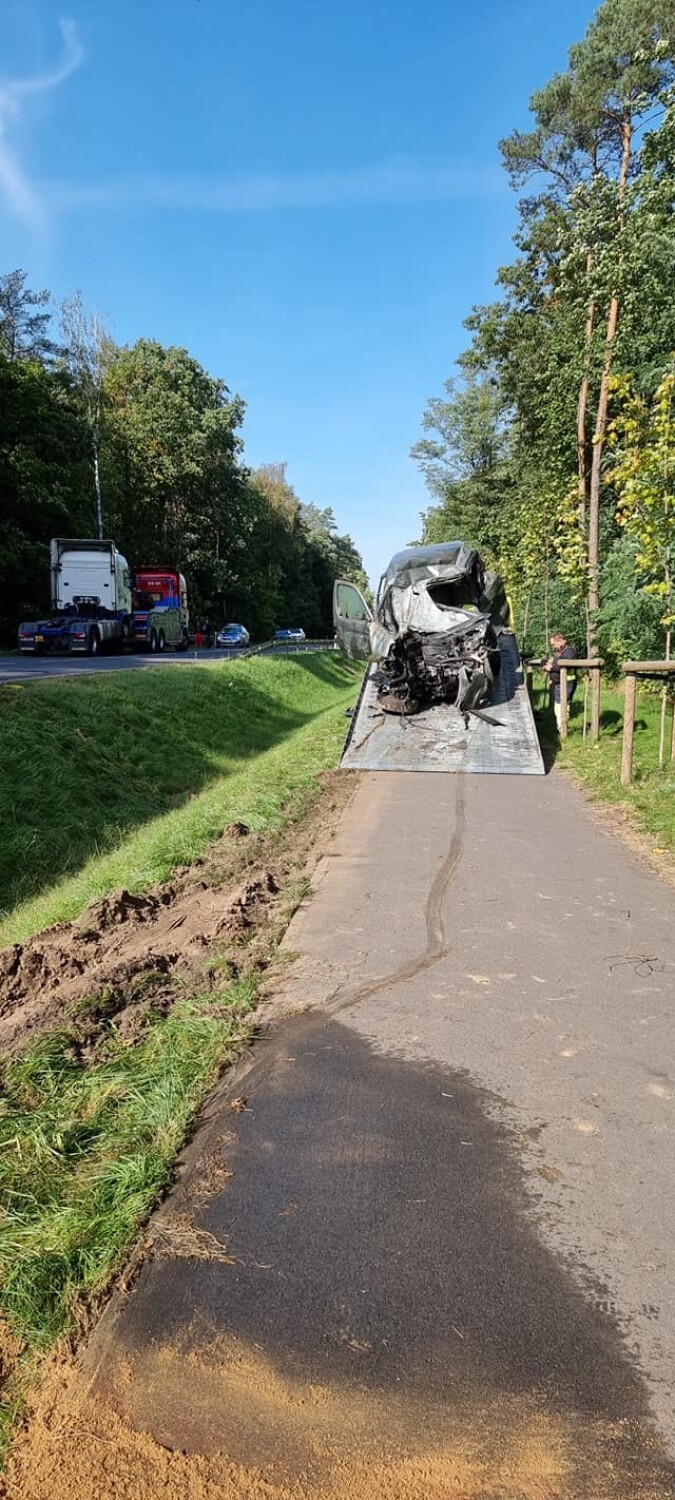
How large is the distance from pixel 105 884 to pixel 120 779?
576 cm

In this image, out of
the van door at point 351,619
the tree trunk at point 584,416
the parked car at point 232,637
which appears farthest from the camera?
the parked car at point 232,637

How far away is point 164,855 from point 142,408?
49044 mm

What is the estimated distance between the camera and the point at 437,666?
1397 centimetres

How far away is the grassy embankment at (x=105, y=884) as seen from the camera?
2559 mm

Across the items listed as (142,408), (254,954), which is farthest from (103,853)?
(142,408)

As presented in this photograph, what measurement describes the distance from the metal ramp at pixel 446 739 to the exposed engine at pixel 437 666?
22cm

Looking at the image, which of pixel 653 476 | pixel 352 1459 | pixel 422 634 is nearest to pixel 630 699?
pixel 653 476

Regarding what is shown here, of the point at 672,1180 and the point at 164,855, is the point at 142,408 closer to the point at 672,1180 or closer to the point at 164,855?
the point at 164,855

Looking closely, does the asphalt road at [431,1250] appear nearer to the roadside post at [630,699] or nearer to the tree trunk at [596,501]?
the roadside post at [630,699]

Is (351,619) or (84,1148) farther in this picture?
(351,619)

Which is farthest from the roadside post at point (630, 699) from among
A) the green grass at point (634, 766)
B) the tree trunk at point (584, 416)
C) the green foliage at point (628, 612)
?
the tree trunk at point (584, 416)

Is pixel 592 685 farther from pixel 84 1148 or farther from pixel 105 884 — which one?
pixel 84 1148

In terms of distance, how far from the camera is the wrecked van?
44.9 feet

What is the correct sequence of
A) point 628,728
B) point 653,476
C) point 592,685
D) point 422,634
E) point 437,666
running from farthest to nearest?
1. point 592,685
2. point 422,634
3. point 437,666
4. point 628,728
5. point 653,476
